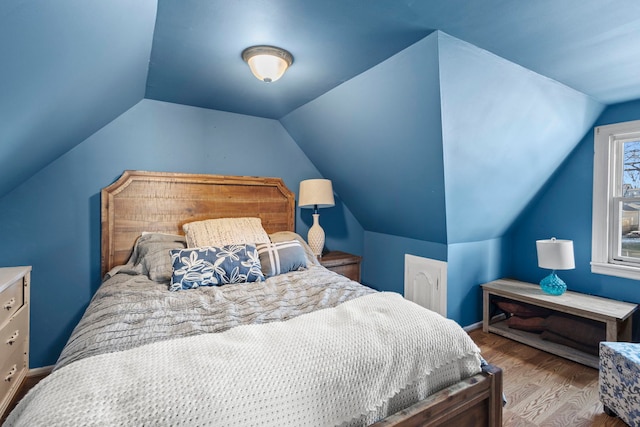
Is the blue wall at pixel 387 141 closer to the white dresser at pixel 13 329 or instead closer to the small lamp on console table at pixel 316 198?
the small lamp on console table at pixel 316 198

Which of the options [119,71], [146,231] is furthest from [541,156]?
[146,231]

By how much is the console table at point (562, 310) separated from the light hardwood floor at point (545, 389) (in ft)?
0.26

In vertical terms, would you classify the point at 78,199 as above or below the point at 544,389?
above

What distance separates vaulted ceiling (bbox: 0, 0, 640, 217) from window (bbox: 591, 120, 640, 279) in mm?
634

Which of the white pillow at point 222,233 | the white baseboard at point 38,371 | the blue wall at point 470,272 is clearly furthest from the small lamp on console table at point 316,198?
the white baseboard at point 38,371

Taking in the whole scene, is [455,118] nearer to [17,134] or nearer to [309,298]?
[309,298]

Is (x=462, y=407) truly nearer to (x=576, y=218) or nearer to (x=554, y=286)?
(x=554, y=286)

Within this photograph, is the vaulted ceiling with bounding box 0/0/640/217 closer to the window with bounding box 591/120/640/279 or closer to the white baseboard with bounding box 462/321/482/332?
the window with bounding box 591/120/640/279

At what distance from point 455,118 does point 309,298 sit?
1.41 metres

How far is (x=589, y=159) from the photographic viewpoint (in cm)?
278

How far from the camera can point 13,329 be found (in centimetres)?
188

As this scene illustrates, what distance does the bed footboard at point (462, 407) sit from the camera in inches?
43.3

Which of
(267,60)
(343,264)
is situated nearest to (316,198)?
(343,264)

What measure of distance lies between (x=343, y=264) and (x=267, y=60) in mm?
1964
